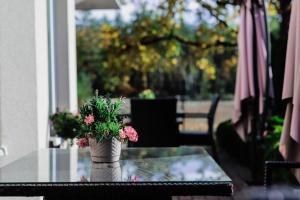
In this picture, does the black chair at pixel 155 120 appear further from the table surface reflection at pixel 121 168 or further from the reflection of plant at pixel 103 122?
the reflection of plant at pixel 103 122

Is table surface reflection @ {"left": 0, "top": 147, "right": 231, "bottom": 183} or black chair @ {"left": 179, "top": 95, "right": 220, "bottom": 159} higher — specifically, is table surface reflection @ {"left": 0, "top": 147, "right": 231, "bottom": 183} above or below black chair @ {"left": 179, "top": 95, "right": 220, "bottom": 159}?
above

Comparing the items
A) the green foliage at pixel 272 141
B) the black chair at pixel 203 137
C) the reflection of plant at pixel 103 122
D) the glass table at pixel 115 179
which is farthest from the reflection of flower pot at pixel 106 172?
the black chair at pixel 203 137

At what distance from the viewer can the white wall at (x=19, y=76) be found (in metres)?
3.43

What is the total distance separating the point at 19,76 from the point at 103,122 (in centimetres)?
135

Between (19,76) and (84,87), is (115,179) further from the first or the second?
(84,87)

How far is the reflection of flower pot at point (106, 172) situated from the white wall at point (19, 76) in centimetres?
131

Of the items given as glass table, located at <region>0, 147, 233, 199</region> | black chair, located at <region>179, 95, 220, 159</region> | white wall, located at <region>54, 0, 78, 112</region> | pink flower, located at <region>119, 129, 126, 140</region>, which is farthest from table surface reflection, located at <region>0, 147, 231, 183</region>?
black chair, located at <region>179, 95, 220, 159</region>

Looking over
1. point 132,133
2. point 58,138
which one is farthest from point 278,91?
point 132,133

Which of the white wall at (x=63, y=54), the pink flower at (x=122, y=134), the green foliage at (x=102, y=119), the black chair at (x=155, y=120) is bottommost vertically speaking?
the black chair at (x=155, y=120)

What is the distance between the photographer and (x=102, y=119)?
7.81 ft

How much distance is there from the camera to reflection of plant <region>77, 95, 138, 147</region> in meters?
2.32

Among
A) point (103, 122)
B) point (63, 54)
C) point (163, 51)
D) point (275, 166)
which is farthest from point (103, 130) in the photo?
point (163, 51)

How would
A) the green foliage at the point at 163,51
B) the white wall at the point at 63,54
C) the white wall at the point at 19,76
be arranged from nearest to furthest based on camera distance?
the white wall at the point at 19,76 < the white wall at the point at 63,54 < the green foliage at the point at 163,51

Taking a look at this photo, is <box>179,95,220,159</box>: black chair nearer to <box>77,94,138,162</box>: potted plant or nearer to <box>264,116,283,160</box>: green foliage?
<box>264,116,283,160</box>: green foliage
